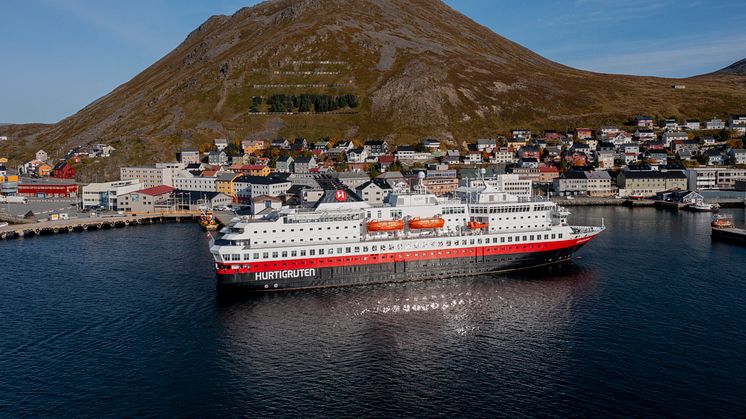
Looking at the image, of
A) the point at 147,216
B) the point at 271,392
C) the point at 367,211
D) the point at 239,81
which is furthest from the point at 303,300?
the point at 239,81

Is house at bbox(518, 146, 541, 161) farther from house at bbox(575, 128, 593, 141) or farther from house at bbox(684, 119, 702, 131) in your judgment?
house at bbox(684, 119, 702, 131)

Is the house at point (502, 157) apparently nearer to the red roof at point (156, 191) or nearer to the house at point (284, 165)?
the house at point (284, 165)

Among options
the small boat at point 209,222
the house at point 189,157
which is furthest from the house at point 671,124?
the small boat at point 209,222

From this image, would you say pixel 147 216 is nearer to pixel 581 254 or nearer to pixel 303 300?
pixel 303 300

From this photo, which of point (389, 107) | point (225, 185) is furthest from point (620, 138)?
point (225, 185)

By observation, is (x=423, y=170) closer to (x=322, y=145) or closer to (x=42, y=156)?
(x=322, y=145)
